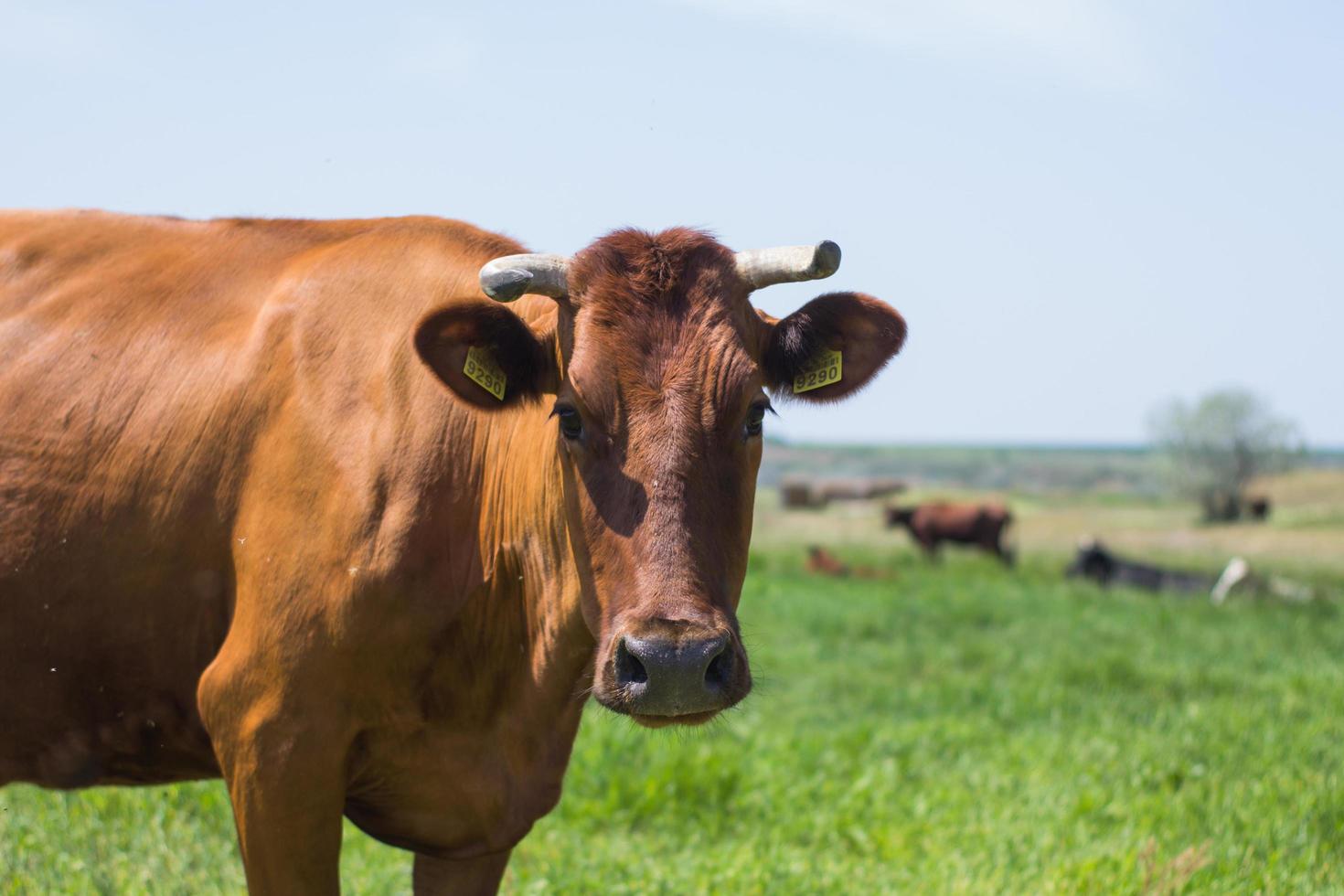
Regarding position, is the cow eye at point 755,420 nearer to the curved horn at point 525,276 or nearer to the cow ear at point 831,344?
the cow ear at point 831,344

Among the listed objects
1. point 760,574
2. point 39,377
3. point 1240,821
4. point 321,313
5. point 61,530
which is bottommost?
point 760,574

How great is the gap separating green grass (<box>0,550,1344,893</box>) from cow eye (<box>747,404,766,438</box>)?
694 millimetres

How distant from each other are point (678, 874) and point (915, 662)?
8.28m

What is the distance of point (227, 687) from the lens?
364cm

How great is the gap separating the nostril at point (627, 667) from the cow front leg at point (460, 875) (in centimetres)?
129

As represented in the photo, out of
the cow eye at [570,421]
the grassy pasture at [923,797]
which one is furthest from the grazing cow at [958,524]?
the cow eye at [570,421]

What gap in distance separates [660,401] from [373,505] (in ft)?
2.89

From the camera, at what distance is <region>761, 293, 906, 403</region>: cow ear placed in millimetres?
3969

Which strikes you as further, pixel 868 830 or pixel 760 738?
pixel 760 738

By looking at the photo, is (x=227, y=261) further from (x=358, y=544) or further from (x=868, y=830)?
(x=868, y=830)

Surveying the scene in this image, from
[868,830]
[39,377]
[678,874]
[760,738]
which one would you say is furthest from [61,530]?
[760,738]

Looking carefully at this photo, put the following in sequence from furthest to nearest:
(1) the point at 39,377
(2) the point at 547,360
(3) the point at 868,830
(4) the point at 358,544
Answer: (3) the point at 868,830 → (1) the point at 39,377 → (2) the point at 547,360 → (4) the point at 358,544

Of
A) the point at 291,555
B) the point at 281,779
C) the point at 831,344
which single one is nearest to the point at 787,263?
the point at 831,344

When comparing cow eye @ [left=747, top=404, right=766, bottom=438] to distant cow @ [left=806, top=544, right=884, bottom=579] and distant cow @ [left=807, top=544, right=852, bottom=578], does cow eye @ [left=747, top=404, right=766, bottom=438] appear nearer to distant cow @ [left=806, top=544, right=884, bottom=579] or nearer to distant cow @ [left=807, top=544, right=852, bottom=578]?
distant cow @ [left=806, top=544, right=884, bottom=579]
